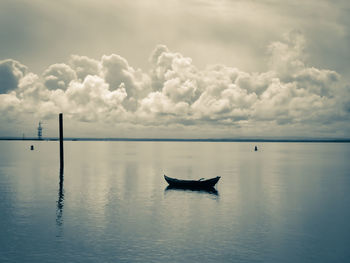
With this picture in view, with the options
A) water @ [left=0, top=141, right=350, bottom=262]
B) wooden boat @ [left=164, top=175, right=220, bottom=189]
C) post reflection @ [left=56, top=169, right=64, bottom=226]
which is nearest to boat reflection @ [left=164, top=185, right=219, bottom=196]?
wooden boat @ [left=164, top=175, right=220, bottom=189]

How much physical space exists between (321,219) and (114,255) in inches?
843

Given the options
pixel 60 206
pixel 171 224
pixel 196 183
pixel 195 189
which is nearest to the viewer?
pixel 171 224

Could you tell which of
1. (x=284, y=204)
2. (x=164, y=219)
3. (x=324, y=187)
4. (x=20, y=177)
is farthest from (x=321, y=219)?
(x=20, y=177)

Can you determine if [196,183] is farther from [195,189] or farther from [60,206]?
[60,206]

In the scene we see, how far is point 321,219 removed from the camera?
34.2 metres

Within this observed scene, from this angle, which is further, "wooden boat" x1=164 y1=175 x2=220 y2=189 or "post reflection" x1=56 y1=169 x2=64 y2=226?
"wooden boat" x1=164 y1=175 x2=220 y2=189

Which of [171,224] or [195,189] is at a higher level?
[171,224]

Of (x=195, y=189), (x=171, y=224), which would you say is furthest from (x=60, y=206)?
(x=195, y=189)

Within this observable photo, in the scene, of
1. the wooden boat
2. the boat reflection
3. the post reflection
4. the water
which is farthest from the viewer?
the wooden boat

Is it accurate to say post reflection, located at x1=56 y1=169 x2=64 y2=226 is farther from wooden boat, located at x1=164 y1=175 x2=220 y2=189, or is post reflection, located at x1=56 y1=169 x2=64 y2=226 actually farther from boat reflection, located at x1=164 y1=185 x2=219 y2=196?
wooden boat, located at x1=164 y1=175 x2=220 y2=189

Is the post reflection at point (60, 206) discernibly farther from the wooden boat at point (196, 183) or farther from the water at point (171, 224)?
the wooden boat at point (196, 183)

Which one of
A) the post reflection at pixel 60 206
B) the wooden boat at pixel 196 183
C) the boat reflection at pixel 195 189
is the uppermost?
the wooden boat at pixel 196 183

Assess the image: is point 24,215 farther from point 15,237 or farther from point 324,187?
point 324,187

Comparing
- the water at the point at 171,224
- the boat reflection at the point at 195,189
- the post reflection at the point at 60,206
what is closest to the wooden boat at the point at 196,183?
the boat reflection at the point at 195,189
